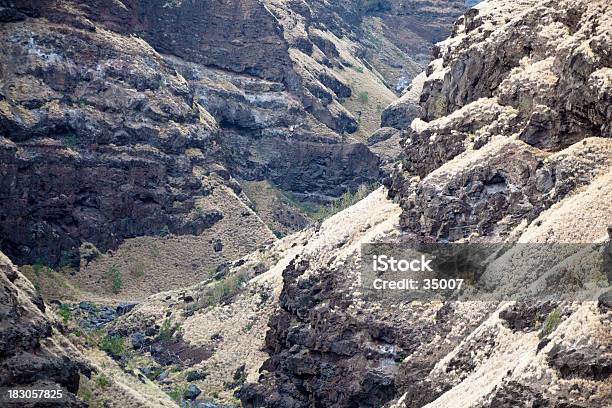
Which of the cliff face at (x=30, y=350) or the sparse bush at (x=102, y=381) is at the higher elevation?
the cliff face at (x=30, y=350)

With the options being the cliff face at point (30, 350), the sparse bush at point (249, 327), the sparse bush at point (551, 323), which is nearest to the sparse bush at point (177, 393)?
the sparse bush at point (249, 327)

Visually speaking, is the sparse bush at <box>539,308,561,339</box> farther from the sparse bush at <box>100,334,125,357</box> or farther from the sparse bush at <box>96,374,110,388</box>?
the sparse bush at <box>100,334,125,357</box>

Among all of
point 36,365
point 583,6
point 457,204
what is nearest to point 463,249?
point 457,204

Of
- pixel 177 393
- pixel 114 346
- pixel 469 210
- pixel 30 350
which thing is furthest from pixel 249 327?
pixel 30 350

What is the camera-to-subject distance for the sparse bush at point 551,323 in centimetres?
12150

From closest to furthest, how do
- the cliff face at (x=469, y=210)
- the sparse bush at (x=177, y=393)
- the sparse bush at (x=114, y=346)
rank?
the cliff face at (x=469, y=210)
the sparse bush at (x=177, y=393)
the sparse bush at (x=114, y=346)

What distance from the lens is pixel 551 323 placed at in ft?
401

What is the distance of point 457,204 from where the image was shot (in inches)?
6270

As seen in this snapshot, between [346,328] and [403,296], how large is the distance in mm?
6889

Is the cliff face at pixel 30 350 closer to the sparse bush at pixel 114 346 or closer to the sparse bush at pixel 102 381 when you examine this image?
the sparse bush at pixel 102 381

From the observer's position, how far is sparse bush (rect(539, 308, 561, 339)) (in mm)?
121500

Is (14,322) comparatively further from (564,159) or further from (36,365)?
(564,159)

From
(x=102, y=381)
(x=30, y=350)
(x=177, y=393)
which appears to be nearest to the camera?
(x=30, y=350)

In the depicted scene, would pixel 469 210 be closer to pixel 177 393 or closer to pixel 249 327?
pixel 249 327
